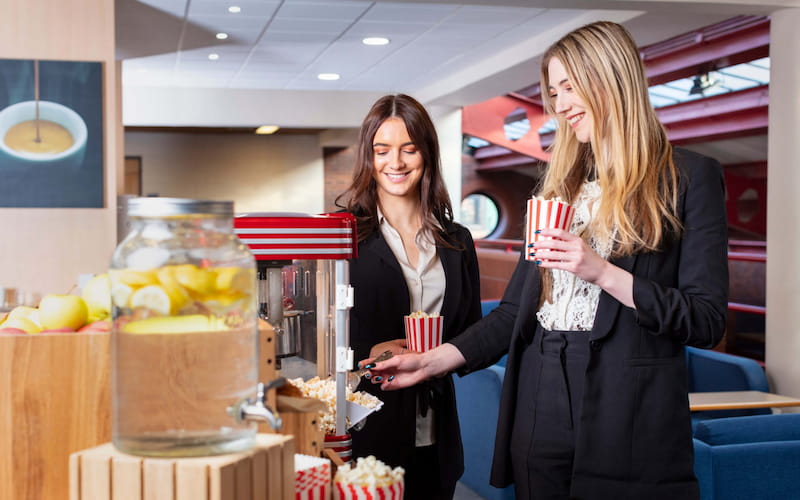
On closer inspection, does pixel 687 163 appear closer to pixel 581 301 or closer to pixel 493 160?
pixel 581 301

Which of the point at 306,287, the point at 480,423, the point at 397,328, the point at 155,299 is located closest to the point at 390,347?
the point at 397,328

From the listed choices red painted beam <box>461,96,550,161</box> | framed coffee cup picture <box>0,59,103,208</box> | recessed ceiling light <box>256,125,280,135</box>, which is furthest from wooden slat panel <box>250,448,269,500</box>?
recessed ceiling light <box>256,125,280,135</box>

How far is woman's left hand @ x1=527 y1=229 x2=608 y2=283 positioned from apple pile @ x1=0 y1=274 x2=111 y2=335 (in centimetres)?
76

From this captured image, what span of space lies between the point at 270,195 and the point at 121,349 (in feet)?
45.6

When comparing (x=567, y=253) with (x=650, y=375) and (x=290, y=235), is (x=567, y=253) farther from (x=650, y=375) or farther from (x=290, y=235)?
(x=290, y=235)

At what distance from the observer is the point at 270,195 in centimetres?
1475

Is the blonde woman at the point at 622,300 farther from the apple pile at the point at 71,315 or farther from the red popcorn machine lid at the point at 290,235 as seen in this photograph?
the apple pile at the point at 71,315

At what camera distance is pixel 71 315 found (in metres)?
1.28

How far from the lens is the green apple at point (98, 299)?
1.33 metres

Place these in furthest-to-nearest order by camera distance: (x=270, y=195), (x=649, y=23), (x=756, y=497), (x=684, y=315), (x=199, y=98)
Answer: (x=270, y=195) → (x=199, y=98) → (x=649, y=23) → (x=756, y=497) → (x=684, y=315)

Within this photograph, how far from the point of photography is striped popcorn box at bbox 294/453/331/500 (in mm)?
1151

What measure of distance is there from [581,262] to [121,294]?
84 centimetres

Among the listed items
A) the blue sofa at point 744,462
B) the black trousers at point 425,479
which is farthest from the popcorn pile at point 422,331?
the blue sofa at point 744,462

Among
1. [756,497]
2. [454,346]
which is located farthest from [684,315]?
[756,497]
